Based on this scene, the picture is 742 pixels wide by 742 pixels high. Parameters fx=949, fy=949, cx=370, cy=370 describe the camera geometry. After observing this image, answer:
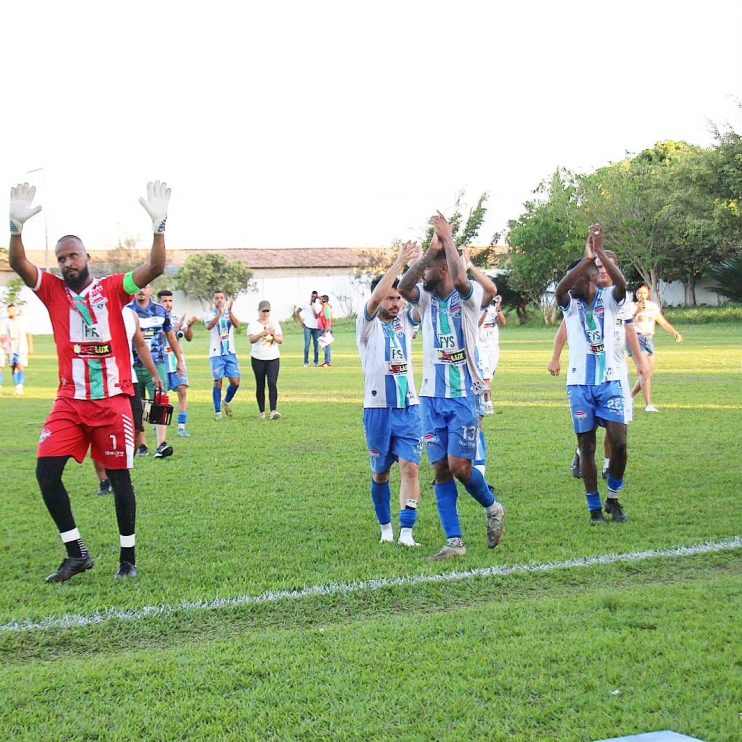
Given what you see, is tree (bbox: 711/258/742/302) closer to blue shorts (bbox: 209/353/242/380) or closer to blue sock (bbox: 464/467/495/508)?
blue shorts (bbox: 209/353/242/380)

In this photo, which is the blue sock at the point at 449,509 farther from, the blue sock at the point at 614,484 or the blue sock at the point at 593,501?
the blue sock at the point at 614,484

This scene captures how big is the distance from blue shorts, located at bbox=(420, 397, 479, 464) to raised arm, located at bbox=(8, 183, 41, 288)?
288 cm

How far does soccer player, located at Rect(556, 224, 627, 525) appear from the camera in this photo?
7801 millimetres

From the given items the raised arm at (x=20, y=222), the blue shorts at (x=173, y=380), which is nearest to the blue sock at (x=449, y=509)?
the raised arm at (x=20, y=222)

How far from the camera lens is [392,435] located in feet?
24.1

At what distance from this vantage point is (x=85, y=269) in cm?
642

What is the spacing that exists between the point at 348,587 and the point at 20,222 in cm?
317

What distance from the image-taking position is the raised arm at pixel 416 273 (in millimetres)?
6625

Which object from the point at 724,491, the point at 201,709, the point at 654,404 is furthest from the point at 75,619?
the point at 654,404

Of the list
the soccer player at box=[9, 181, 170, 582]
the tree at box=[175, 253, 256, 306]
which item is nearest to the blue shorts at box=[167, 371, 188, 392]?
the soccer player at box=[9, 181, 170, 582]

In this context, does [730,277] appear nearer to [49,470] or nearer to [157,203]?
[157,203]

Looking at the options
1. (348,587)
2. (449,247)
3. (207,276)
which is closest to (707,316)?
(207,276)

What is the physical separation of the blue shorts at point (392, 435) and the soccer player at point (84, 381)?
1862 mm

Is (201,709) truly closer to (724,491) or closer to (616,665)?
(616,665)
